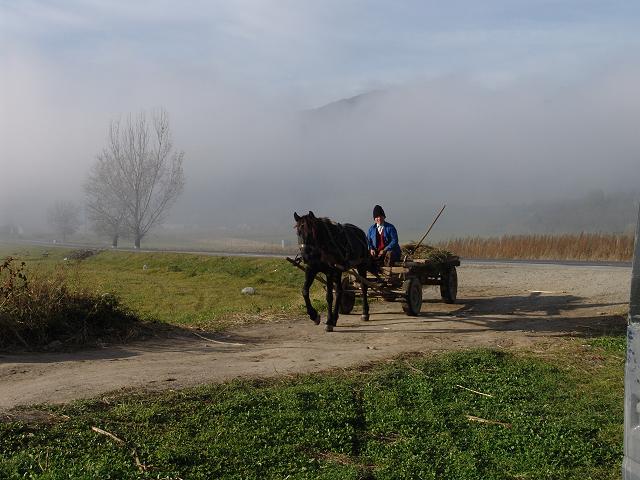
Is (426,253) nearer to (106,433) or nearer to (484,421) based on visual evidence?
(484,421)

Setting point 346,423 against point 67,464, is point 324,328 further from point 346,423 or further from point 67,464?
point 67,464

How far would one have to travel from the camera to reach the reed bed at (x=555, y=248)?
3506cm

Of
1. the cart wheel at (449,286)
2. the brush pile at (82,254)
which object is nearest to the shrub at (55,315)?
the cart wheel at (449,286)

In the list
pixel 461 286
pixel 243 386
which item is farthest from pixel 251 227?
pixel 243 386

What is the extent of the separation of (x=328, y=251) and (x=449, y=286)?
5218 mm

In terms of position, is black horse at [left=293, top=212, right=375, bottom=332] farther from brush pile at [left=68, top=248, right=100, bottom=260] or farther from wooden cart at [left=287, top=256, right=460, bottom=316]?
brush pile at [left=68, top=248, right=100, bottom=260]

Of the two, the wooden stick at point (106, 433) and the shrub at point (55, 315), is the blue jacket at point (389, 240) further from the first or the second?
the wooden stick at point (106, 433)

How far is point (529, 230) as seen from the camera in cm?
13125

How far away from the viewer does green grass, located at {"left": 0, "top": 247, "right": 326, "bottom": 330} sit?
51.3ft

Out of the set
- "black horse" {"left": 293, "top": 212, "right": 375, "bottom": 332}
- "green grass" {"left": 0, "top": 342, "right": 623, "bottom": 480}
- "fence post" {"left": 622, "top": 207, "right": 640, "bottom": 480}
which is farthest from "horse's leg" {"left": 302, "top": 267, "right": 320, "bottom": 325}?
"fence post" {"left": 622, "top": 207, "right": 640, "bottom": 480}

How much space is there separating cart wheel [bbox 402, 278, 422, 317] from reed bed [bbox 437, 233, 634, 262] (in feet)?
63.5

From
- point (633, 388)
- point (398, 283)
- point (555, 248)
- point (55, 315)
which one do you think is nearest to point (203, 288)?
point (398, 283)

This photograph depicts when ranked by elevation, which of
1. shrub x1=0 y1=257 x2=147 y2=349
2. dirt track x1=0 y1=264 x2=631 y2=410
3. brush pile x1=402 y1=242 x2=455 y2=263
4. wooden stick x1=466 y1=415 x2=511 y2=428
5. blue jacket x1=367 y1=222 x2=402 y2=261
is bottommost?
wooden stick x1=466 y1=415 x2=511 y2=428

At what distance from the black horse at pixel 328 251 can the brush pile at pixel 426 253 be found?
2.30 metres
